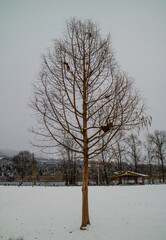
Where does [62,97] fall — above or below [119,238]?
above

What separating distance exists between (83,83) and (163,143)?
116ft

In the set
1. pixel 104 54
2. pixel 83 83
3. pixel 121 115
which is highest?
pixel 104 54

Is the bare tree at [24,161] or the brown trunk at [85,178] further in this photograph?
the bare tree at [24,161]

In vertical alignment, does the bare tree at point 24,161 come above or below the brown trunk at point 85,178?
below

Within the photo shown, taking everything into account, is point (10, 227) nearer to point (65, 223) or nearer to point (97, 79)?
point (65, 223)

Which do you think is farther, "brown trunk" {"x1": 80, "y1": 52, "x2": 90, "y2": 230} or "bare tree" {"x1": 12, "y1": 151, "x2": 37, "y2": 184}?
"bare tree" {"x1": 12, "y1": 151, "x2": 37, "y2": 184}

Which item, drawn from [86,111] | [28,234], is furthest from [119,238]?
[86,111]

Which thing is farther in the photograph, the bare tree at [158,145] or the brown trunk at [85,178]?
the bare tree at [158,145]

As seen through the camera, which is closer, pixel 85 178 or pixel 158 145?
pixel 85 178

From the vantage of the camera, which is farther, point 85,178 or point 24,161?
point 24,161

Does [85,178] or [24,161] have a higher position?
[85,178]

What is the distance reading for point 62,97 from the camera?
215 inches

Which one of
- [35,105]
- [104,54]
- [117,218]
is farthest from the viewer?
[117,218]

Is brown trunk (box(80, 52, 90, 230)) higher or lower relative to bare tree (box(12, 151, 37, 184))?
higher
